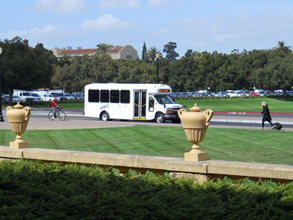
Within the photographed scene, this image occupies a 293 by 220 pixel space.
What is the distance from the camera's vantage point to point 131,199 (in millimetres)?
5195

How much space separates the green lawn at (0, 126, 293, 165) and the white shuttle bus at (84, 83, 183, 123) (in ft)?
28.2

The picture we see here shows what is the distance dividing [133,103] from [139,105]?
18.1 inches

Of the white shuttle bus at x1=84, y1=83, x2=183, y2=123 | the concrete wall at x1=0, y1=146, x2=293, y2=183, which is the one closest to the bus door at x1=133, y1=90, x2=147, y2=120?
the white shuttle bus at x1=84, y1=83, x2=183, y2=123

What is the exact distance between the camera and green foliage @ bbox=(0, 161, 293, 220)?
4.88 m

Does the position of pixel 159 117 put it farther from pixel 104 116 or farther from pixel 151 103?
pixel 104 116

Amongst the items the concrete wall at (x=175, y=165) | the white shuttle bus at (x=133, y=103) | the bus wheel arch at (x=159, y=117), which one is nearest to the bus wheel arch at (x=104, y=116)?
the white shuttle bus at (x=133, y=103)

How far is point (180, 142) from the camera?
64.6 ft

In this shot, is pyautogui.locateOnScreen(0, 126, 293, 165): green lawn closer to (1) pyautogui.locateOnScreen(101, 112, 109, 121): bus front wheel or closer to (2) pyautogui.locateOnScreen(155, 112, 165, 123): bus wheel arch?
(2) pyautogui.locateOnScreen(155, 112, 165, 123): bus wheel arch

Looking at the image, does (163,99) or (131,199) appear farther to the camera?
(163,99)

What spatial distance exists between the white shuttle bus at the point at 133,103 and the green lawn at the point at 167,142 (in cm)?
859

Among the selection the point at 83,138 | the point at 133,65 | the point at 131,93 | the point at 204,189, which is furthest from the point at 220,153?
the point at 133,65

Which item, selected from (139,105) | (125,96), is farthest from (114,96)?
(139,105)

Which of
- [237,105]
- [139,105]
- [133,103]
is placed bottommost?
[237,105]

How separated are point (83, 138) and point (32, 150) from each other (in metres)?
12.2
